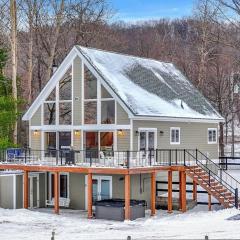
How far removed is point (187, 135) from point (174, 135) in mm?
1311

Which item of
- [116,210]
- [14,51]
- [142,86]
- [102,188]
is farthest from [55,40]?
[116,210]

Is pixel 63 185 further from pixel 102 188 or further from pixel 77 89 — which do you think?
pixel 77 89

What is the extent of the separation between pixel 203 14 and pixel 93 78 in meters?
22.9

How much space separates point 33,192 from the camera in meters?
35.1

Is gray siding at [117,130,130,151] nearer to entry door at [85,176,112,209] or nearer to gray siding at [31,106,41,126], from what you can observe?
entry door at [85,176,112,209]

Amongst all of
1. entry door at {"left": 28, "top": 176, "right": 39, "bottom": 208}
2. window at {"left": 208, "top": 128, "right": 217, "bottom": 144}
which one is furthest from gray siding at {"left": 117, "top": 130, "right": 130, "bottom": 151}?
window at {"left": 208, "top": 128, "right": 217, "bottom": 144}

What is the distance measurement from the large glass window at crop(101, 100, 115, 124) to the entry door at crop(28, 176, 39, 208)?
548 cm

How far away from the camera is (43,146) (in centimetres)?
3641

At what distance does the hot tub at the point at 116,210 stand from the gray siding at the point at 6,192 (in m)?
5.87

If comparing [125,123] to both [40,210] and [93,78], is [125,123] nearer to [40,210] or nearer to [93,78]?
[93,78]

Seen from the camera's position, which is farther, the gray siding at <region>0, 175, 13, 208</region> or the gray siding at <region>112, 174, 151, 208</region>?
the gray siding at <region>0, 175, 13, 208</region>

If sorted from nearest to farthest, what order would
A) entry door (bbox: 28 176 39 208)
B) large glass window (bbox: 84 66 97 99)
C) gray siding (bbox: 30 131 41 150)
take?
large glass window (bbox: 84 66 97 99) → entry door (bbox: 28 176 39 208) → gray siding (bbox: 30 131 41 150)

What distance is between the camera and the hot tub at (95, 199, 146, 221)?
97.5 feet

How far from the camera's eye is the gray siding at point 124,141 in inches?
1292
